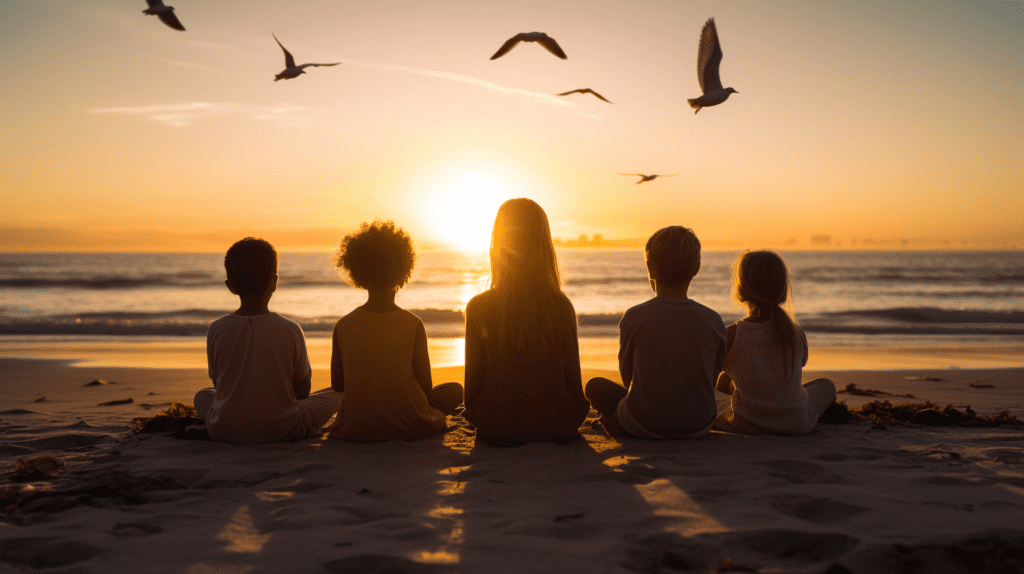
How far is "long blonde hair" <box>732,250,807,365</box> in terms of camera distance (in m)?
3.36

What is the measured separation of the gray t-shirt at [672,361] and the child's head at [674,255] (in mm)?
129

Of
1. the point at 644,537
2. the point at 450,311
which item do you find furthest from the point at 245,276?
the point at 450,311

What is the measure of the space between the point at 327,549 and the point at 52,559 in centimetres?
86

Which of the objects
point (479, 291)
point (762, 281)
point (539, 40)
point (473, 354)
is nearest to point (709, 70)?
point (539, 40)

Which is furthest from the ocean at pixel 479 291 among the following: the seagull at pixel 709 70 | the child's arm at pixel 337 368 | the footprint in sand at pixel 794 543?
the footprint in sand at pixel 794 543

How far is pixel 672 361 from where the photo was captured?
3297 mm

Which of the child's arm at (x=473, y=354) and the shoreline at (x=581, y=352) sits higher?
the child's arm at (x=473, y=354)

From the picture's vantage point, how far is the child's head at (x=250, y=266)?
3.27 m

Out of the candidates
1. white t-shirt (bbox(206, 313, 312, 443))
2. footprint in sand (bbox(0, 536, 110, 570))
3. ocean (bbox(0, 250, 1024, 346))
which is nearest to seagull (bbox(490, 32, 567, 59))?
white t-shirt (bbox(206, 313, 312, 443))

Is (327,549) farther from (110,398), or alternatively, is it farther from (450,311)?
(450,311)

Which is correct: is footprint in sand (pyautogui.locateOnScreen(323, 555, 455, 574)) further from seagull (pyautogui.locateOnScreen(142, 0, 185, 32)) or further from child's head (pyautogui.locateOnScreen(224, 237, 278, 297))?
seagull (pyautogui.locateOnScreen(142, 0, 185, 32))

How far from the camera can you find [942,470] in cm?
277

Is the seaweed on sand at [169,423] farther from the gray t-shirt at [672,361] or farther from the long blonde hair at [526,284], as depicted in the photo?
the gray t-shirt at [672,361]

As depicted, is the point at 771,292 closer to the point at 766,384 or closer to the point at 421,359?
the point at 766,384
